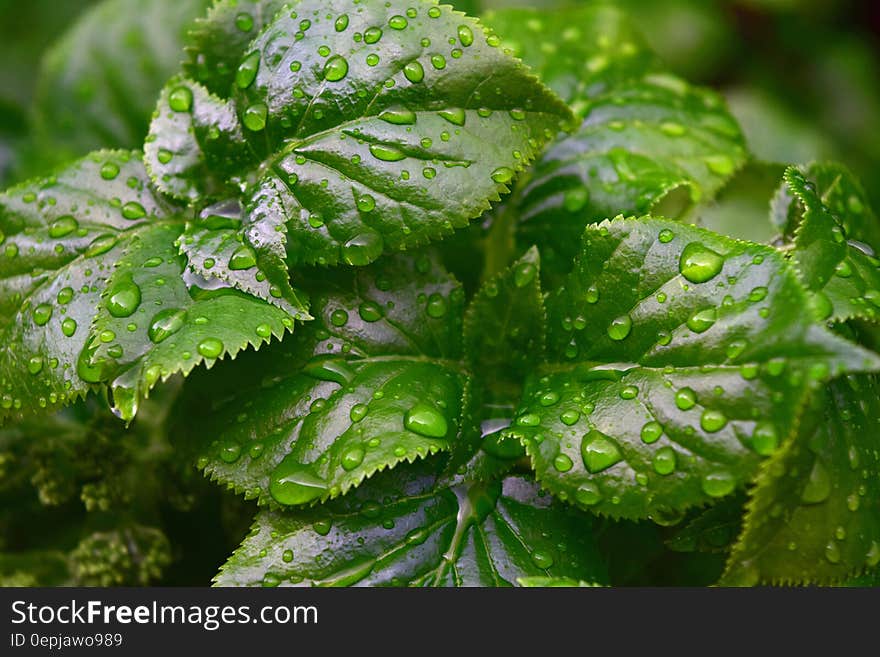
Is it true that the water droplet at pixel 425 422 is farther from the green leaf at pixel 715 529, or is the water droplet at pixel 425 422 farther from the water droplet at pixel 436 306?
the green leaf at pixel 715 529

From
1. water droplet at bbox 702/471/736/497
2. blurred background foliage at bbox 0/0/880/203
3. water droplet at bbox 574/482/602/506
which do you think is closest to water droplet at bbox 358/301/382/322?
water droplet at bbox 574/482/602/506

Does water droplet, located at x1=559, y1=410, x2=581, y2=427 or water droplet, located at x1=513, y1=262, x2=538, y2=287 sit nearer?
water droplet, located at x1=559, y1=410, x2=581, y2=427

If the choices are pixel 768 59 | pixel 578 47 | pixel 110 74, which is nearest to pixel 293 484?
pixel 578 47

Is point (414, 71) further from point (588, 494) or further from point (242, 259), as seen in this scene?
point (588, 494)

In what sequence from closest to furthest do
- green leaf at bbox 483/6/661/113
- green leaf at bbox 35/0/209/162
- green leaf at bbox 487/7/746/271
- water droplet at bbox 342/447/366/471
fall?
water droplet at bbox 342/447/366/471 < green leaf at bbox 487/7/746/271 < green leaf at bbox 483/6/661/113 < green leaf at bbox 35/0/209/162

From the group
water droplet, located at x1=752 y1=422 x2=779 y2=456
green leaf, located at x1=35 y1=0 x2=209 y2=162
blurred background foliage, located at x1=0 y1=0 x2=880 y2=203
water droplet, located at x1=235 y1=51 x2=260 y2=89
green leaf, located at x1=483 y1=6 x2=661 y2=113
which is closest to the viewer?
water droplet, located at x1=752 y1=422 x2=779 y2=456

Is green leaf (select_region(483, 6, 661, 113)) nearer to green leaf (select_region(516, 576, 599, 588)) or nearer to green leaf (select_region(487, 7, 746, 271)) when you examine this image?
green leaf (select_region(487, 7, 746, 271))

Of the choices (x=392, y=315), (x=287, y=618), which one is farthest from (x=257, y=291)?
(x=287, y=618)

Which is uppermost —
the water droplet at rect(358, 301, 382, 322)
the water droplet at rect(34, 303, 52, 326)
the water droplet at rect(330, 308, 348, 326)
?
the water droplet at rect(34, 303, 52, 326)
